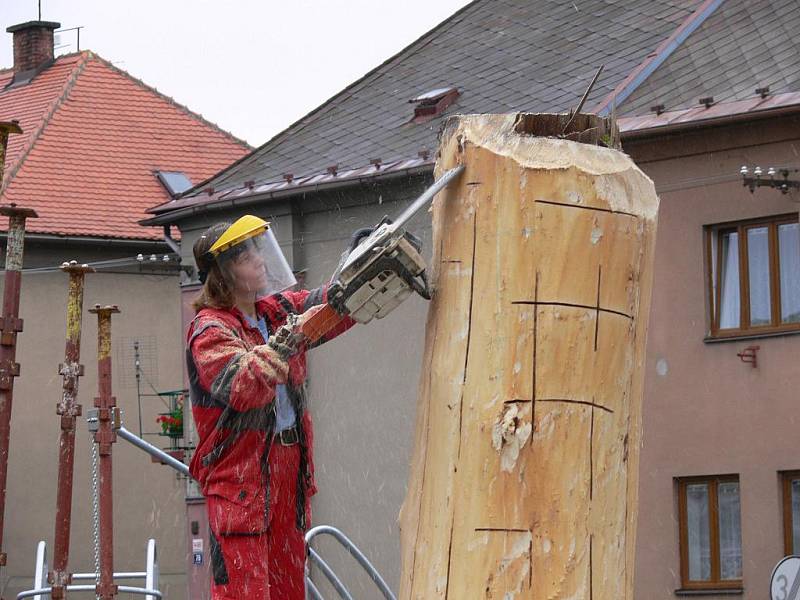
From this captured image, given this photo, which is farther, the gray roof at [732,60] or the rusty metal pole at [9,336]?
the gray roof at [732,60]

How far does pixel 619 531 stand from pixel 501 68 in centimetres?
1739

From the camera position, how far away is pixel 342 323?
157 inches

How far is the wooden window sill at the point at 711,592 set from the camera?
16.5 metres

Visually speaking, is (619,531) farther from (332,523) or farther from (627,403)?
(332,523)

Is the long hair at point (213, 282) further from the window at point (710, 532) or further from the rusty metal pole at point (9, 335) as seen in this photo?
the window at point (710, 532)

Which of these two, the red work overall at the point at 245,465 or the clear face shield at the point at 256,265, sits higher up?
the clear face shield at the point at 256,265

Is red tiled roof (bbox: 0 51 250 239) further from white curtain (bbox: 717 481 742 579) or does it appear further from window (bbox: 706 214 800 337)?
white curtain (bbox: 717 481 742 579)

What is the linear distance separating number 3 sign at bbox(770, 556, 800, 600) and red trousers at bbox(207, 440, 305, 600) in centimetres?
→ 949

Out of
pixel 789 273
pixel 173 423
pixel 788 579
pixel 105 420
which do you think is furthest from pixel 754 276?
pixel 173 423

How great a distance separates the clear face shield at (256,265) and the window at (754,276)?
1258cm

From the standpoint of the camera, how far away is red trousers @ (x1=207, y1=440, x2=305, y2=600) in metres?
4.26

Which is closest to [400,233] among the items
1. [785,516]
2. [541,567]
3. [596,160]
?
[596,160]

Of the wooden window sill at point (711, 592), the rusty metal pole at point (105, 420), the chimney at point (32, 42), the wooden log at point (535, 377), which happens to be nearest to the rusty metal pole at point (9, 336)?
the rusty metal pole at point (105, 420)

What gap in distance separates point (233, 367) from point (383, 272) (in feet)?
2.02
